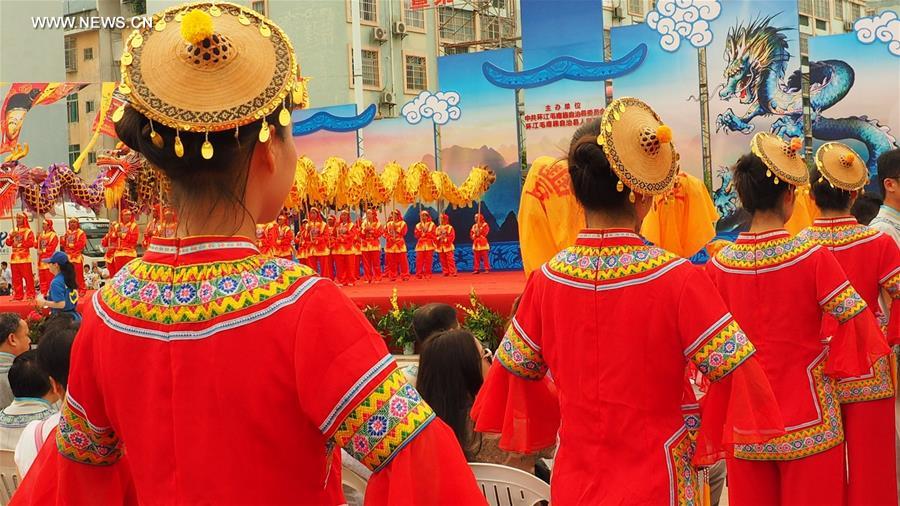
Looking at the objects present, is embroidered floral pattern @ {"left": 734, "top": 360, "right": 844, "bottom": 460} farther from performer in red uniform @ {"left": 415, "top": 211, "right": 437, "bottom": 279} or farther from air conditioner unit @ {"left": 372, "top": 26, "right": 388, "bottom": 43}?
air conditioner unit @ {"left": 372, "top": 26, "right": 388, "bottom": 43}

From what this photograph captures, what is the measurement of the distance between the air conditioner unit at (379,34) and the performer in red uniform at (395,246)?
37.8 ft

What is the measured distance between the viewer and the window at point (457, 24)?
92.5 feet

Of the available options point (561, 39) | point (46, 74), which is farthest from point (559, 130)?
point (46, 74)

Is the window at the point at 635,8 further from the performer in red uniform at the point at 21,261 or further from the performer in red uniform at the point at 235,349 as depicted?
the performer in red uniform at the point at 235,349

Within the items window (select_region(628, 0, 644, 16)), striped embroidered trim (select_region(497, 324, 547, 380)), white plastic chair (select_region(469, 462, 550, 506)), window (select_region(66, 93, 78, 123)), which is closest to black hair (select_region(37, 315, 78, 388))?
white plastic chair (select_region(469, 462, 550, 506))

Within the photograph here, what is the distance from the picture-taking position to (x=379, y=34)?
1025 inches

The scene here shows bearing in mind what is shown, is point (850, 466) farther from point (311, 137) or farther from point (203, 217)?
point (311, 137)

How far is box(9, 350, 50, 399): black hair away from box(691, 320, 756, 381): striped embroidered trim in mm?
2809

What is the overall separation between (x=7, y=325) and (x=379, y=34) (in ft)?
70.4

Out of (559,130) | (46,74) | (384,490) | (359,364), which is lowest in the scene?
(384,490)

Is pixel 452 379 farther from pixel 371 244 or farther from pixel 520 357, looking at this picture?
pixel 371 244

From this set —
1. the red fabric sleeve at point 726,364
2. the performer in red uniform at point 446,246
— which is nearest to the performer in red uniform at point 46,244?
the performer in red uniform at point 446,246

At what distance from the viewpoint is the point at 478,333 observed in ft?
31.2

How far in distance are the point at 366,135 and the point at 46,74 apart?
1359 centimetres
